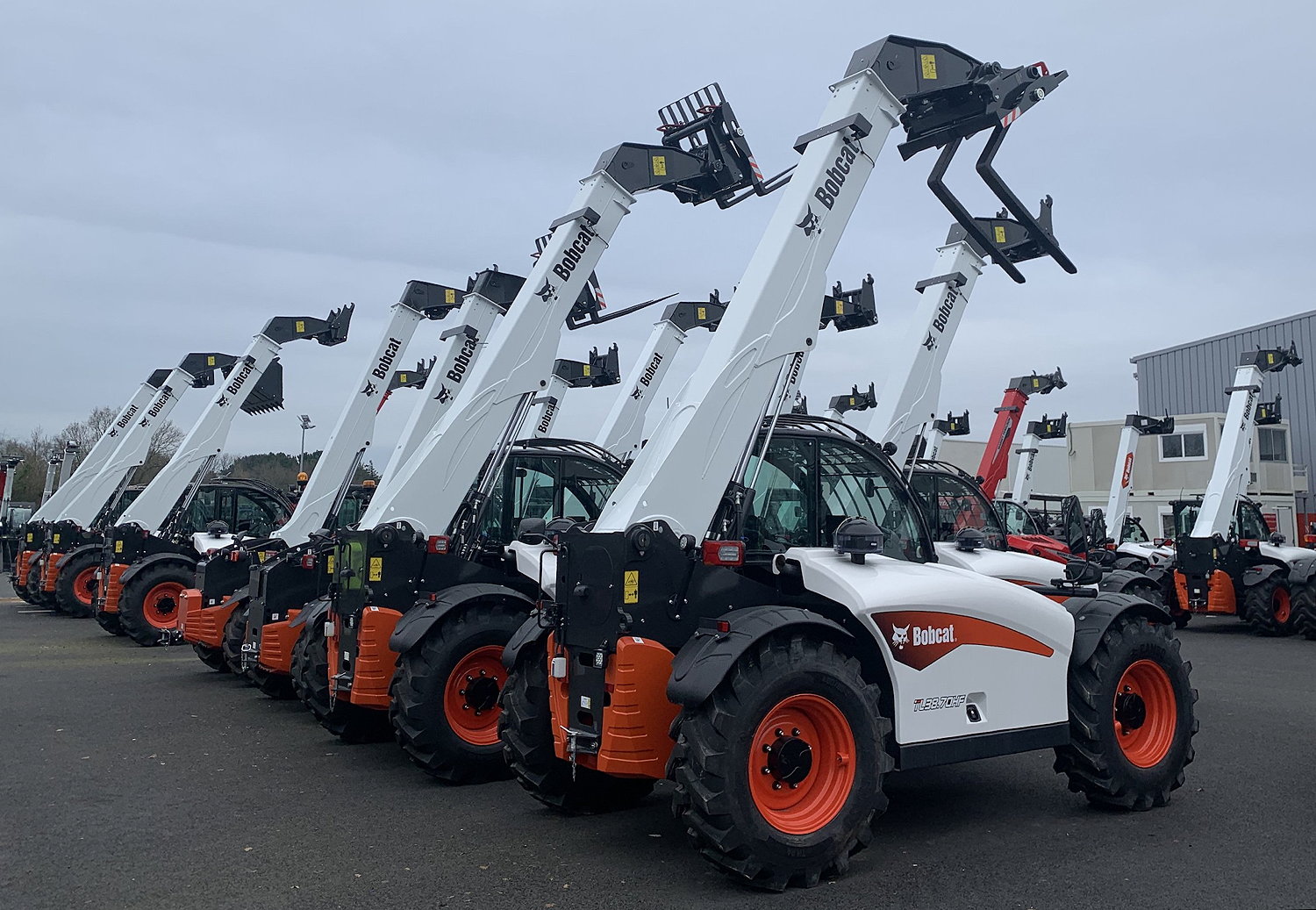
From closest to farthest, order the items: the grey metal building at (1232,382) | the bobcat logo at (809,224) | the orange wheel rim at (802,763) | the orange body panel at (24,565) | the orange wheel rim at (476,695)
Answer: the orange wheel rim at (802,763), the bobcat logo at (809,224), the orange wheel rim at (476,695), the orange body panel at (24,565), the grey metal building at (1232,382)

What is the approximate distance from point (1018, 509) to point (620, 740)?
1556cm

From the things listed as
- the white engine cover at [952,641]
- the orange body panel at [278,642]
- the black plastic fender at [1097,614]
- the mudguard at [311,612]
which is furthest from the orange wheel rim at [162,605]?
the black plastic fender at [1097,614]

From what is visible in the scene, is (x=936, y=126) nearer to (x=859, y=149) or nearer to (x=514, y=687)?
(x=859, y=149)

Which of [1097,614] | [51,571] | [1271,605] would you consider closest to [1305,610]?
[1271,605]

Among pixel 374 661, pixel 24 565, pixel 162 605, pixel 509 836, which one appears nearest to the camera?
pixel 509 836

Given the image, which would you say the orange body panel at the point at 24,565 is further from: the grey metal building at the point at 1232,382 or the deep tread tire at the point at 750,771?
the grey metal building at the point at 1232,382

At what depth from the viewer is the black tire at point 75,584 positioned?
772 inches

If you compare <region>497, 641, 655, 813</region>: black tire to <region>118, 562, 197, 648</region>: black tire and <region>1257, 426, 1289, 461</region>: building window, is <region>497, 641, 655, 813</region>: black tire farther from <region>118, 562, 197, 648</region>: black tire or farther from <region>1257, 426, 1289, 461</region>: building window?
<region>1257, 426, 1289, 461</region>: building window

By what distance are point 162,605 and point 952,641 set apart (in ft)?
46.0

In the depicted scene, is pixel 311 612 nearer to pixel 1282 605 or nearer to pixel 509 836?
pixel 509 836

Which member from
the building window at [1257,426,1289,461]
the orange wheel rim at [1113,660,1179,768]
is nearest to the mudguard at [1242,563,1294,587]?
the orange wheel rim at [1113,660,1179,768]

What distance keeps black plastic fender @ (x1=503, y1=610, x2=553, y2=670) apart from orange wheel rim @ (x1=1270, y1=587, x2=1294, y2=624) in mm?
15354

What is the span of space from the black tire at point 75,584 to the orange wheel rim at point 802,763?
58.4ft

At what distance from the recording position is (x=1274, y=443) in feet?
122
